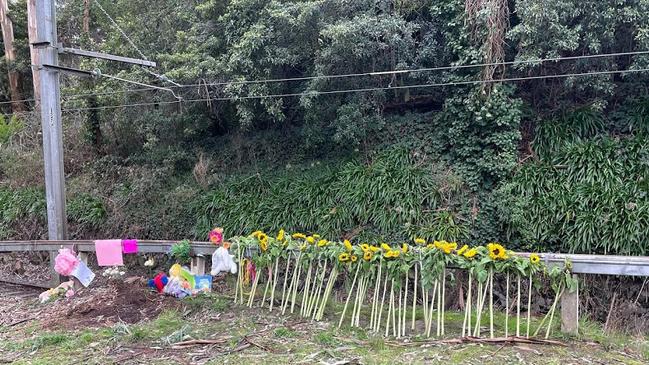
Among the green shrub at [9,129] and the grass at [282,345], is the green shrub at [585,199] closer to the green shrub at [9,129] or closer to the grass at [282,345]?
the grass at [282,345]

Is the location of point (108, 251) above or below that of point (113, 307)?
above

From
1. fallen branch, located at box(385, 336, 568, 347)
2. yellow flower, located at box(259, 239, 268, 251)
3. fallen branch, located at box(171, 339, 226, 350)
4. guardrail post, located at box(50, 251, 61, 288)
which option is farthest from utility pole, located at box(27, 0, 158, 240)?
fallen branch, located at box(385, 336, 568, 347)

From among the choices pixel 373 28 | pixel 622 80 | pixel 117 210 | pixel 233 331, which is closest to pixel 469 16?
pixel 373 28

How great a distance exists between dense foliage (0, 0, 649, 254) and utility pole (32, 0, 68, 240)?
1847mm

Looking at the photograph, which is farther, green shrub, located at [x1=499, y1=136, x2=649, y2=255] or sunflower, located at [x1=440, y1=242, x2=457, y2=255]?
green shrub, located at [x1=499, y1=136, x2=649, y2=255]

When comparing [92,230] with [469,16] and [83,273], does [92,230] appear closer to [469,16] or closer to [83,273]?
[83,273]

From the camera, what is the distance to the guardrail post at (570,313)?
4.55m

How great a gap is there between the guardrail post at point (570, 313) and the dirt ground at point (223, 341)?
0.35 ft

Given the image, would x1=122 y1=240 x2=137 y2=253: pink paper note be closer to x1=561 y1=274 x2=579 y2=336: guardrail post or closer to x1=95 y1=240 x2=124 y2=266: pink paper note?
x1=95 y1=240 x2=124 y2=266: pink paper note

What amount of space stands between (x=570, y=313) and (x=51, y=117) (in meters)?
7.89

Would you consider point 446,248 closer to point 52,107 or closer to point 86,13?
point 52,107

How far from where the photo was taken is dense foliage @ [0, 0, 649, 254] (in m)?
7.66

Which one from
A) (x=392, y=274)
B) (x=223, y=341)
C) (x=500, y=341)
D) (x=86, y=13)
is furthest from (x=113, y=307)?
(x=86, y=13)

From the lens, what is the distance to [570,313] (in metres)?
4.58
